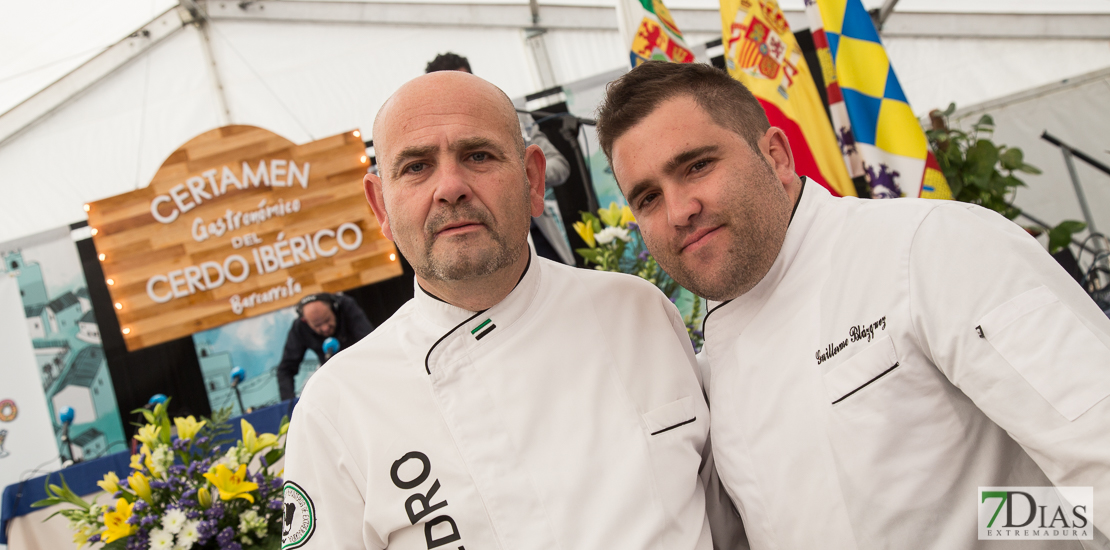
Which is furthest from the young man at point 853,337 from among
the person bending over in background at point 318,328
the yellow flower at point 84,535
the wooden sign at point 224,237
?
the wooden sign at point 224,237

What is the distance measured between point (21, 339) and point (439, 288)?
5.30 meters

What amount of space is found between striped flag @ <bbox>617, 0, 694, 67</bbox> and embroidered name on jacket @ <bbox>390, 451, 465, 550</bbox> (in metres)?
1.94

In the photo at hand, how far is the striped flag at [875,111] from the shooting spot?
2316 millimetres

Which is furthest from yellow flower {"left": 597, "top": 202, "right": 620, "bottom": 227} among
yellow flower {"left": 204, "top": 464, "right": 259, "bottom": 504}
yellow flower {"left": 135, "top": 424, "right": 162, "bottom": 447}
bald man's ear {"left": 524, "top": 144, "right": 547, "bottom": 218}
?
yellow flower {"left": 135, "top": 424, "right": 162, "bottom": 447}

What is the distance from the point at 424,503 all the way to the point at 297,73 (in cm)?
486

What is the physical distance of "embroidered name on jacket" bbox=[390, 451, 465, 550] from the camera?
3.47 feet

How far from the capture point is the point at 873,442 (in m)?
0.95

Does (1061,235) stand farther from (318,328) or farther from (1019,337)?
(318,328)

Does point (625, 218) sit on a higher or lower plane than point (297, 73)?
lower

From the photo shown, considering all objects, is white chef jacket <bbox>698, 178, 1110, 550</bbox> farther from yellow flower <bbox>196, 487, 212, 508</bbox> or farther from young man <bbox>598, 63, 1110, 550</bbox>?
yellow flower <bbox>196, 487, 212, 508</bbox>

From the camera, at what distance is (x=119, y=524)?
5.11ft

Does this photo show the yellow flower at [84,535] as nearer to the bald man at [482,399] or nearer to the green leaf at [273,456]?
the green leaf at [273,456]

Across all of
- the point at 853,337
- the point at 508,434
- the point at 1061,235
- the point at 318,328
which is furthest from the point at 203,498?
the point at 1061,235

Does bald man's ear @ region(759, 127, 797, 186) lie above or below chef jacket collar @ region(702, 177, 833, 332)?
above
